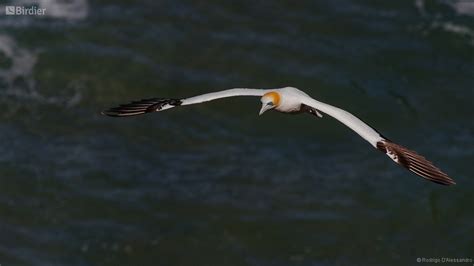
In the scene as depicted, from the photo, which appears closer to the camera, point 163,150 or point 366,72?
point 163,150

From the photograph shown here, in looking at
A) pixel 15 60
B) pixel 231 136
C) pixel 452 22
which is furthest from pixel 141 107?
pixel 452 22

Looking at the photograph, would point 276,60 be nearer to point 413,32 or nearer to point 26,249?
point 413,32

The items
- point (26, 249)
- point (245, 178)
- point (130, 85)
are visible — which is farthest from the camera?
point (130, 85)

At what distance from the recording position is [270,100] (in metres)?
20.6

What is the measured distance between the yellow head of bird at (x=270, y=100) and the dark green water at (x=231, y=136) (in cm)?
1003

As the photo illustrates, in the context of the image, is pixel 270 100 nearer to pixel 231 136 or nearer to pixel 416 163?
pixel 416 163

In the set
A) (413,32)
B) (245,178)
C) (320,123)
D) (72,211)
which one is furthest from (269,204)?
(413,32)

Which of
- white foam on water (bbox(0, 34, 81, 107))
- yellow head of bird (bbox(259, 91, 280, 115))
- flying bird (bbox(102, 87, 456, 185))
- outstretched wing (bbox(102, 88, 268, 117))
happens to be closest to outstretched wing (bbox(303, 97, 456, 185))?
flying bird (bbox(102, 87, 456, 185))

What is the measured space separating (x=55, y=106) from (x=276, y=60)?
25.2 feet

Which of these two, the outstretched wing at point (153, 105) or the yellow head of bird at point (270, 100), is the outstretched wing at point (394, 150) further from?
the outstretched wing at point (153, 105)

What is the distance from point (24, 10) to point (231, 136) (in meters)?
9.03

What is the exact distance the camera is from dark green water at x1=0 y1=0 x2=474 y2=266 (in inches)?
1193

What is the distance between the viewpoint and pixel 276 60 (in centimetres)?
3509

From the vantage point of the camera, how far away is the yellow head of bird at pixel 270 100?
20.6 m
